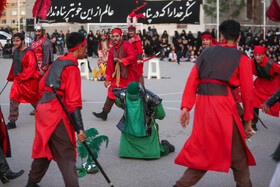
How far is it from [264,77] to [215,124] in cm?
417

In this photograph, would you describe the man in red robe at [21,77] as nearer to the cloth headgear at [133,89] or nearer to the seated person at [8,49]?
the cloth headgear at [133,89]

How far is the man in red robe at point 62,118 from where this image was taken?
4285 millimetres

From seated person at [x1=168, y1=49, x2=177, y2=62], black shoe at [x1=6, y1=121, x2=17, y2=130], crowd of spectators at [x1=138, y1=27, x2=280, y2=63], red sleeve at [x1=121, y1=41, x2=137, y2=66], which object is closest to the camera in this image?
black shoe at [x1=6, y1=121, x2=17, y2=130]

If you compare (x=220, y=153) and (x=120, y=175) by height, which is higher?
(x=220, y=153)

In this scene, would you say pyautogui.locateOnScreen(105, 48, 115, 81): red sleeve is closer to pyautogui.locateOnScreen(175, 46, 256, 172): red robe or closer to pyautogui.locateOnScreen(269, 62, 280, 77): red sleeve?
pyautogui.locateOnScreen(269, 62, 280, 77): red sleeve

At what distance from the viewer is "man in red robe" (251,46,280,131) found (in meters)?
7.85

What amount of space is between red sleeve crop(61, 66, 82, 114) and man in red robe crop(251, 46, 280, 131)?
4327 mm

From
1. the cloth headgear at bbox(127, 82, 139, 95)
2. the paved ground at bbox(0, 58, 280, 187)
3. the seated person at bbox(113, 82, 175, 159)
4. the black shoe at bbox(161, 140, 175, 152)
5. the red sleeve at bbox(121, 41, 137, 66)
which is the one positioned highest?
the red sleeve at bbox(121, 41, 137, 66)

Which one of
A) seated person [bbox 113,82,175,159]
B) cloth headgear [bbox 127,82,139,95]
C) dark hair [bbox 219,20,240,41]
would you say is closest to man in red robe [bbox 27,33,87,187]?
dark hair [bbox 219,20,240,41]

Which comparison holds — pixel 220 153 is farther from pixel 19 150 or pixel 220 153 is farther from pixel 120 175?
pixel 19 150

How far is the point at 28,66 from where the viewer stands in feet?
27.7

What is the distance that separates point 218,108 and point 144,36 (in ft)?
84.2

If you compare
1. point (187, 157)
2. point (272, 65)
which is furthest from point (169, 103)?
point (187, 157)

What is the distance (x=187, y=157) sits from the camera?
441cm
